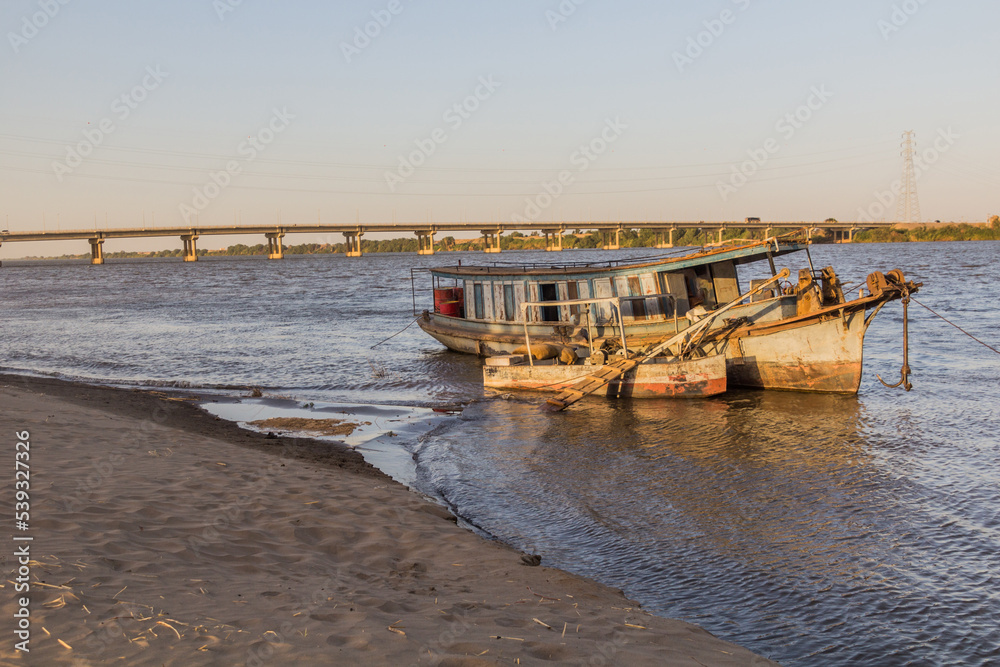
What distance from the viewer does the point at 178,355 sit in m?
28.9

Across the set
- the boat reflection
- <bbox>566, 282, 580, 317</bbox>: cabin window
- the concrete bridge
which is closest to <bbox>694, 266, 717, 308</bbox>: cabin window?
<bbox>566, 282, 580, 317</bbox>: cabin window

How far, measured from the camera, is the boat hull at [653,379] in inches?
733

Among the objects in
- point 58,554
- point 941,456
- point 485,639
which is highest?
point 58,554

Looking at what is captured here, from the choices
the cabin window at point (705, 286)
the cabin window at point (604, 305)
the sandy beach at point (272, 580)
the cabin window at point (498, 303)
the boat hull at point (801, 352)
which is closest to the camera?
the sandy beach at point (272, 580)

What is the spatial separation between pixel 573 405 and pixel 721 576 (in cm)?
1059

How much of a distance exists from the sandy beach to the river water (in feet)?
4.51

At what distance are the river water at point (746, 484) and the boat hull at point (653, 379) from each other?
0.52 m

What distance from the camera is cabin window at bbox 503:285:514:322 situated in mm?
26562

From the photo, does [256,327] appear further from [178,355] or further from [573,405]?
[573,405]

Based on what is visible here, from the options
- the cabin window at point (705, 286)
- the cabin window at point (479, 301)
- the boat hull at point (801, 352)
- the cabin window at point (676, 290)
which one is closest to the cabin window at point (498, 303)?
the cabin window at point (479, 301)

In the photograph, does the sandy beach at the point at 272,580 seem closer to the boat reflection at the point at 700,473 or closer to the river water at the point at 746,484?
the river water at the point at 746,484

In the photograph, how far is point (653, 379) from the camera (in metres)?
19.0

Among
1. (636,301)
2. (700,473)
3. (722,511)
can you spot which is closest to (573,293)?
(636,301)

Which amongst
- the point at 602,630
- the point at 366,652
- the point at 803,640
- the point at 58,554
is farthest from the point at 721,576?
the point at 58,554
